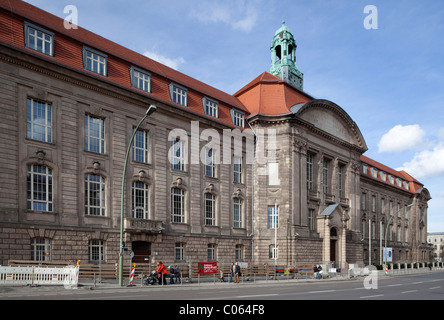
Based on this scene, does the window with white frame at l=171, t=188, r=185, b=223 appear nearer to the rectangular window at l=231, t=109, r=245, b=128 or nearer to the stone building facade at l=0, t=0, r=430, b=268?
the stone building facade at l=0, t=0, r=430, b=268

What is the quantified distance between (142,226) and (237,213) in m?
11.7

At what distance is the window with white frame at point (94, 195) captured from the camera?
27000mm

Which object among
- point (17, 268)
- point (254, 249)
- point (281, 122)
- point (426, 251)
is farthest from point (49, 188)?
point (426, 251)

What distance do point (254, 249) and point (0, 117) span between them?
24804 millimetres

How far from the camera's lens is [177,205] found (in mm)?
32938

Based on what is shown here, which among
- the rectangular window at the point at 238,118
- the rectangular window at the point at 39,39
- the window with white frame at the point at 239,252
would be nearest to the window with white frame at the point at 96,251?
the rectangular window at the point at 39,39

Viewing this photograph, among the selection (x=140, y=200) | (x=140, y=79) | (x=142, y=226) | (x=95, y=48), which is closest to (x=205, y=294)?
(x=142, y=226)

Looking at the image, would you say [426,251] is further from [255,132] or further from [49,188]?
[49,188]

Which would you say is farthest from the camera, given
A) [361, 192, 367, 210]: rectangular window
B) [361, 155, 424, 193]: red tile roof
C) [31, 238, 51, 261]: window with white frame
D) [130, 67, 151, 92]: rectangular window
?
[361, 155, 424, 193]: red tile roof

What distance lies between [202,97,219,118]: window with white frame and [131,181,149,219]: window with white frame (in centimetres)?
975

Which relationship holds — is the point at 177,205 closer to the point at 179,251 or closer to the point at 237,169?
the point at 179,251

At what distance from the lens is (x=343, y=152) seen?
49.5 meters

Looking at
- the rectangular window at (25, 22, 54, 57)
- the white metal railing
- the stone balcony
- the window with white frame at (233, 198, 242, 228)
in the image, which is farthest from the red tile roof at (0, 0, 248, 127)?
the white metal railing

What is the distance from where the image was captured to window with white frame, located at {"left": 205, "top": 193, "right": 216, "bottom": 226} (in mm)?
35344
